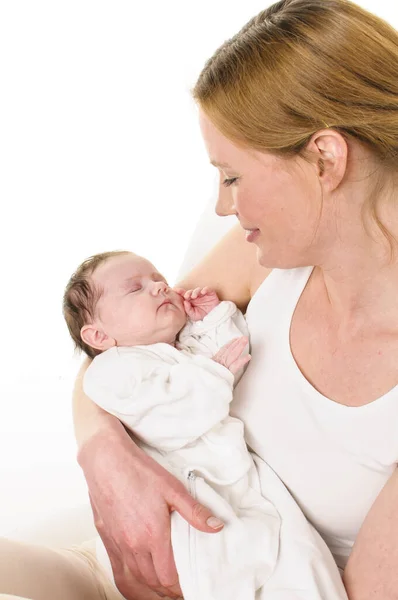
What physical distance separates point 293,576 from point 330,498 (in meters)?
0.17

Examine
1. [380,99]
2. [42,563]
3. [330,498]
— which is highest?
[380,99]

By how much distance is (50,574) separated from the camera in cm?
186

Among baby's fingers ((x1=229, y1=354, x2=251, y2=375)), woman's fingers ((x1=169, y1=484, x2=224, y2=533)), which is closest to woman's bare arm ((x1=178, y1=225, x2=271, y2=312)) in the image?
baby's fingers ((x1=229, y1=354, x2=251, y2=375))

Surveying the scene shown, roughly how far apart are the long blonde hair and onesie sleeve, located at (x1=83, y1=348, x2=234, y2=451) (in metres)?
0.49

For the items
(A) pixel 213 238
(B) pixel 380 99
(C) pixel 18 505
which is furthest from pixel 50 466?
(B) pixel 380 99

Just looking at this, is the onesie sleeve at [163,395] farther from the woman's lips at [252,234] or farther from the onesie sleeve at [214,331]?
the woman's lips at [252,234]

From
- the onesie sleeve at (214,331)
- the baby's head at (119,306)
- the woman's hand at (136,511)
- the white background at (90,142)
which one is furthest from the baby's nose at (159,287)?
the white background at (90,142)

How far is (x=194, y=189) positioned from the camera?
13.8 feet

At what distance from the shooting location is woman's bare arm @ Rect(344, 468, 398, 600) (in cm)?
158

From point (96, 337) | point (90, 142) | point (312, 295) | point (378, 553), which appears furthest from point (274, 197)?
point (90, 142)

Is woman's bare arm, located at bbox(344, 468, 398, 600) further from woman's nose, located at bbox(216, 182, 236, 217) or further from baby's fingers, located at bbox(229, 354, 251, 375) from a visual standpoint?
woman's nose, located at bbox(216, 182, 236, 217)

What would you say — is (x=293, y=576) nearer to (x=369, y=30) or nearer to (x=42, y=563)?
(x=42, y=563)

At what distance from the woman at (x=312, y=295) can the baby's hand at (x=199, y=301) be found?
155 millimetres

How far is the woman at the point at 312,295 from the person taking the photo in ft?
5.22
